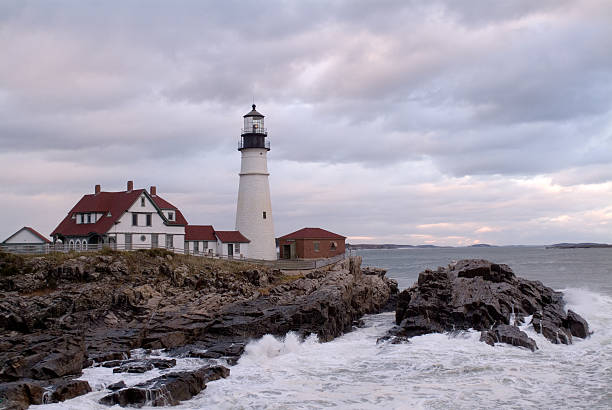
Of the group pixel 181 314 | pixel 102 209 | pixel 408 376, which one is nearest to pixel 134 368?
pixel 181 314

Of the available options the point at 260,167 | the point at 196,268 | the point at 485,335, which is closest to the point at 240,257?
the point at 260,167

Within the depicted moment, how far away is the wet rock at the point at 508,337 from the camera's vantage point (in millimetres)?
18688

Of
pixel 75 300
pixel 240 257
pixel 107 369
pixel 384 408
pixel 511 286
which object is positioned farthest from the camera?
pixel 240 257

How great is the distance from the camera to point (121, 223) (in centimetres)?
3341

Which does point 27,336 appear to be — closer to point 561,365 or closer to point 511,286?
point 561,365

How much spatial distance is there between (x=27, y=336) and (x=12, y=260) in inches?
338

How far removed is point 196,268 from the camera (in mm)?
29453

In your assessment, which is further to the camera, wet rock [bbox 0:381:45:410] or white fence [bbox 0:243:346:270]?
white fence [bbox 0:243:346:270]

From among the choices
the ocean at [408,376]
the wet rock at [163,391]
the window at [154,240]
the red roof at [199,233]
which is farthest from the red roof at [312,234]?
the wet rock at [163,391]

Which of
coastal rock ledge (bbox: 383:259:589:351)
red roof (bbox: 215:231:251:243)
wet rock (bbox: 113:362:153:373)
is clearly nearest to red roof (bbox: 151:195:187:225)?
red roof (bbox: 215:231:251:243)

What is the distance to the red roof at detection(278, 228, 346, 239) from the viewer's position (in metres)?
41.2

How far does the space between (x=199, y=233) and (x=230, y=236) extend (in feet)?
7.15

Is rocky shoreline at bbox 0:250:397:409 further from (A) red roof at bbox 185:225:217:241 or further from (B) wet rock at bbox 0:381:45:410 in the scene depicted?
(A) red roof at bbox 185:225:217:241

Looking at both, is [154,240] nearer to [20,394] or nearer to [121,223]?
[121,223]
